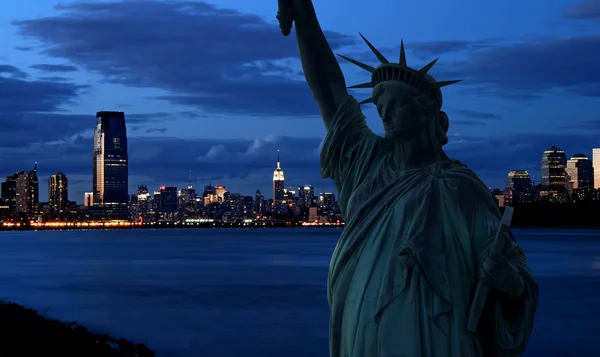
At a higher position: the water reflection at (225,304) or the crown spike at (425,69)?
the crown spike at (425,69)

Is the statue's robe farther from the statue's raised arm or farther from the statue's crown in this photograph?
the statue's raised arm

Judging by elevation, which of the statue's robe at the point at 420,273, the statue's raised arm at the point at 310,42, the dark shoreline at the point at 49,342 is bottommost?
the dark shoreline at the point at 49,342

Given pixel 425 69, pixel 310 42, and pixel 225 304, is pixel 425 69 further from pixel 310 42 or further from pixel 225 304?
pixel 225 304

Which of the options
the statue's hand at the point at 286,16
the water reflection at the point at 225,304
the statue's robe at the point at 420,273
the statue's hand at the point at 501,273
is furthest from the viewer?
the water reflection at the point at 225,304

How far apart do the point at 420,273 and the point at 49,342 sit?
16.3 metres

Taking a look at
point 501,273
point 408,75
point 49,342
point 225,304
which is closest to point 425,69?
point 408,75

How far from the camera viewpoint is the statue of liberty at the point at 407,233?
11.7 ft

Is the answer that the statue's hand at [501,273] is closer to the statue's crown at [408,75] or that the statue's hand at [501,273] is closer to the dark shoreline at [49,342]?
the statue's crown at [408,75]

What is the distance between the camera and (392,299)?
359 centimetres

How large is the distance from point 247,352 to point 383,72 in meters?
24.9

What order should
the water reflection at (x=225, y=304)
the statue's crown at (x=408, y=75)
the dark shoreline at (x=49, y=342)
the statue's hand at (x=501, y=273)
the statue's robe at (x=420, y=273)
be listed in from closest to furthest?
the statue's hand at (x=501, y=273), the statue's robe at (x=420, y=273), the statue's crown at (x=408, y=75), the dark shoreline at (x=49, y=342), the water reflection at (x=225, y=304)

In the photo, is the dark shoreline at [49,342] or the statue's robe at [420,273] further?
the dark shoreline at [49,342]

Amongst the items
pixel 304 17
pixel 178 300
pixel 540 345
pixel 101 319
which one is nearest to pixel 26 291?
pixel 178 300

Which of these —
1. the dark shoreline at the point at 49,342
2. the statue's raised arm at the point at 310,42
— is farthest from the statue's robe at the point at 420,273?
the dark shoreline at the point at 49,342
